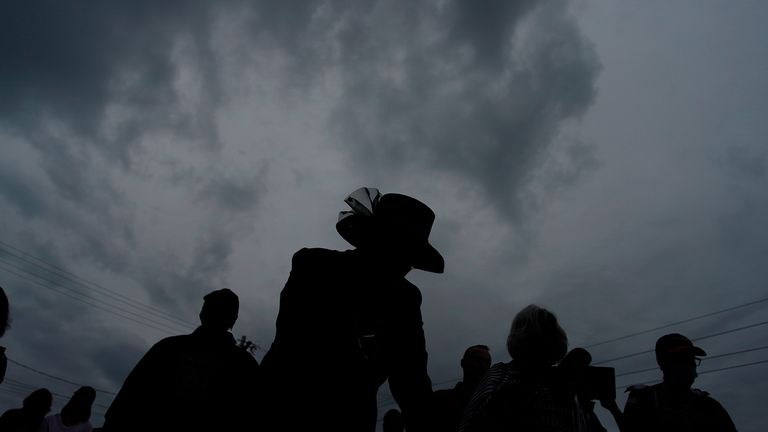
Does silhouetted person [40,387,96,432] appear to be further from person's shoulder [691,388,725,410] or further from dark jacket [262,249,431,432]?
person's shoulder [691,388,725,410]

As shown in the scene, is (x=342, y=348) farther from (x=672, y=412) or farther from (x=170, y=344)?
(x=672, y=412)

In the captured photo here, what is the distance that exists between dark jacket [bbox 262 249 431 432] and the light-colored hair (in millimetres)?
1336

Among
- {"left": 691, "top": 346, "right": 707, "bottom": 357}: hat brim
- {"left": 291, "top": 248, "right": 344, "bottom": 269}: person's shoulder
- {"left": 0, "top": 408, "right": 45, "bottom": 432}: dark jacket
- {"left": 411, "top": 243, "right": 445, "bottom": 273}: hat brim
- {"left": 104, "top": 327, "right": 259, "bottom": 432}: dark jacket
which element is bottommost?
{"left": 0, "top": 408, "right": 45, "bottom": 432}: dark jacket

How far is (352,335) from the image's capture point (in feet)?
5.31

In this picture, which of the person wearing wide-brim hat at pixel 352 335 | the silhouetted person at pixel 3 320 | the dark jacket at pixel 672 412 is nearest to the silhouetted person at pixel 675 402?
the dark jacket at pixel 672 412

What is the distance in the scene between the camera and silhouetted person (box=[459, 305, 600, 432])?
2.60 m

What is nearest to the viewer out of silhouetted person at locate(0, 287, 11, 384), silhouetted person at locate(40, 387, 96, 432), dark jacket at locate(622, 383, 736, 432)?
silhouetted person at locate(0, 287, 11, 384)

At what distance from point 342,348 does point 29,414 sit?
5021 millimetres

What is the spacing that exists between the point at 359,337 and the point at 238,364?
5.82ft

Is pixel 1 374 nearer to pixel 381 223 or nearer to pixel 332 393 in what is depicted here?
pixel 332 393

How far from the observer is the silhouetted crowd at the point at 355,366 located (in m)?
1.53

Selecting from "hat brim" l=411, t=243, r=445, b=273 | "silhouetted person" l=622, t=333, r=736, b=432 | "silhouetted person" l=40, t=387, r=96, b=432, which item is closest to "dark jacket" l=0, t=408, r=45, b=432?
"silhouetted person" l=40, t=387, r=96, b=432

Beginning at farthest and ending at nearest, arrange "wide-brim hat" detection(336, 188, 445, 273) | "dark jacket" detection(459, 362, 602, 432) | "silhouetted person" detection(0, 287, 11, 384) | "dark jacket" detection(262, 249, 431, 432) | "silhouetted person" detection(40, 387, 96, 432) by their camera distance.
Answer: "silhouetted person" detection(40, 387, 96, 432) < "dark jacket" detection(459, 362, 602, 432) < "silhouetted person" detection(0, 287, 11, 384) < "wide-brim hat" detection(336, 188, 445, 273) < "dark jacket" detection(262, 249, 431, 432)

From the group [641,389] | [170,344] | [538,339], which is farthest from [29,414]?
[641,389]
